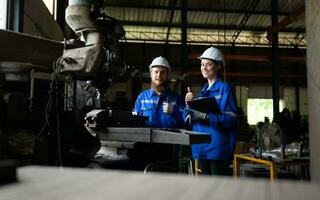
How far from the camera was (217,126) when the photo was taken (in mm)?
1819

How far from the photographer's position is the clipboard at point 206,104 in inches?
70.0

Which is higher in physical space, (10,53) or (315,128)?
(10,53)

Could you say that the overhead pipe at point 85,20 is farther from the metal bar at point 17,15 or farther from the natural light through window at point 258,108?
the natural light through window at point 258,108

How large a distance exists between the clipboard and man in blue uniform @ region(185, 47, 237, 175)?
0.02 meters

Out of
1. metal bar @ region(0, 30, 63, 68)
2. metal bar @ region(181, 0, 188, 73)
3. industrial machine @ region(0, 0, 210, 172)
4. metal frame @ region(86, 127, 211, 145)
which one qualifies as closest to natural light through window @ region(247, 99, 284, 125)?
metal bar @ region(181, 0, 188, 73)

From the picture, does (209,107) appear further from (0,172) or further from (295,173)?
(295,173)

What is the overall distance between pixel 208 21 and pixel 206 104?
22.2 feet

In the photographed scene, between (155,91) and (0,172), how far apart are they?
1.85m

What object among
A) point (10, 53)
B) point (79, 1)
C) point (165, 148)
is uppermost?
point (79, 1)

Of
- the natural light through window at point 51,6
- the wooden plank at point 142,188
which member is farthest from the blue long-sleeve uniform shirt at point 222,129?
the natural light through window at point 51,6

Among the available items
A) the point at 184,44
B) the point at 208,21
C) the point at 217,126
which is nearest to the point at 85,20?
the point at 217,126

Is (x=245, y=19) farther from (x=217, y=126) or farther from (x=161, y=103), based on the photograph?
(x=217, y=126)

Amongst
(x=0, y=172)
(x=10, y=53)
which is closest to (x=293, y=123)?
(x=10, y=53)

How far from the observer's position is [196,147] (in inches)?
74.2
